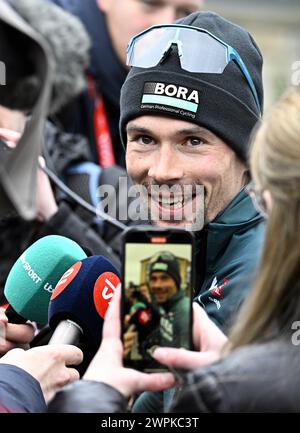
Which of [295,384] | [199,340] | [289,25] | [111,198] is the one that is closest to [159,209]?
[199,340]

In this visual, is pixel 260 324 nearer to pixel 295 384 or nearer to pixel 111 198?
pixel 295 384

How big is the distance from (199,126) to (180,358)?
91 cm

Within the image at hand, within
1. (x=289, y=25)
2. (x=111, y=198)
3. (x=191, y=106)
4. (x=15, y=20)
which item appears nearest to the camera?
(x=15, y=20)

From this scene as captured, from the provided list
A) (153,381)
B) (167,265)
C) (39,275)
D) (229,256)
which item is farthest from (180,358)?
(39,275)

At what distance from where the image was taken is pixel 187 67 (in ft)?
9.27

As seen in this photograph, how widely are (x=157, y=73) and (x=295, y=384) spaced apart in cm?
118

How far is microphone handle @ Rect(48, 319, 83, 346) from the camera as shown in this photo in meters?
2.52

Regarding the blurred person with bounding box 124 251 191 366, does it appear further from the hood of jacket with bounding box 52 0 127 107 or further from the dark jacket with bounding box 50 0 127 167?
the hood of jacket with bounding box 52 0 127 107

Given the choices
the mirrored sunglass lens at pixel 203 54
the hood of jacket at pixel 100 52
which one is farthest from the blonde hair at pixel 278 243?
the hood of jacket at pixel 100 52

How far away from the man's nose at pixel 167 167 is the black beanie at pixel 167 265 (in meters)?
0.69

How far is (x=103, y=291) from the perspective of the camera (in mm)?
2580

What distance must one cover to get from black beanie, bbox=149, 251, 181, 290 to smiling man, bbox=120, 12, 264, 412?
0.62 metres

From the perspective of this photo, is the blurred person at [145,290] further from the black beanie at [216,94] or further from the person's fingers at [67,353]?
the black beanie at [216,94]

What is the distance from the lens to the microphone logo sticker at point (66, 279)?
2.54 metres
